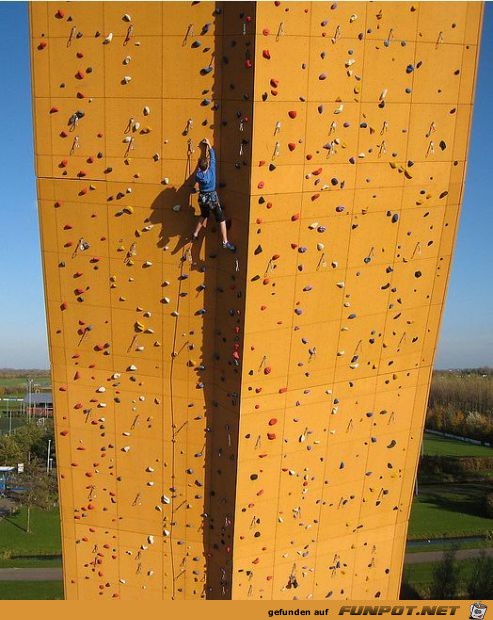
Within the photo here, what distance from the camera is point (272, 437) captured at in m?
5.69

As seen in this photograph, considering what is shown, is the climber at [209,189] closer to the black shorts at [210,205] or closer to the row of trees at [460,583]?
the black shorts at [210,205]

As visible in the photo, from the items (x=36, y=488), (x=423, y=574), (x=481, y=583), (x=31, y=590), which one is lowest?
(x=36, y=488)

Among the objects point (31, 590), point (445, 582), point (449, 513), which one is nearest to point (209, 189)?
point (445, 582)

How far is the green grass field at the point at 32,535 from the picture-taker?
60.8 feet

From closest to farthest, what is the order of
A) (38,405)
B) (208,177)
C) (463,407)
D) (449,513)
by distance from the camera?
1. (208,177)
2. (449,513)
3. (463,407)
4. (38,405)

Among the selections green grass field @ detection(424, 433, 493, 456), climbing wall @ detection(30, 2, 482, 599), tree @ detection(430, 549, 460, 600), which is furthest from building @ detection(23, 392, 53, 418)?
climbing wall @ detection(30, 2, 482, 599)

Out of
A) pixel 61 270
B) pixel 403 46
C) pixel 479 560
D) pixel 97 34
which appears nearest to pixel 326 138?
pixel 403 46

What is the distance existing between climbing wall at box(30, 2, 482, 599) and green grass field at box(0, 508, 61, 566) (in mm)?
13484

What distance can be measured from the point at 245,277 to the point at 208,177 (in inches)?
34.3

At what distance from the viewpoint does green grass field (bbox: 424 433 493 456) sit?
3038 cm

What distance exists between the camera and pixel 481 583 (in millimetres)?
13969

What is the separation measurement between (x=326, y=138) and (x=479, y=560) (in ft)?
42.7

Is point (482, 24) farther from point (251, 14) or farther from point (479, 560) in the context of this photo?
point (479, 560)

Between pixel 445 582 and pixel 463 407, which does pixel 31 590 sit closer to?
pixel 445 582
